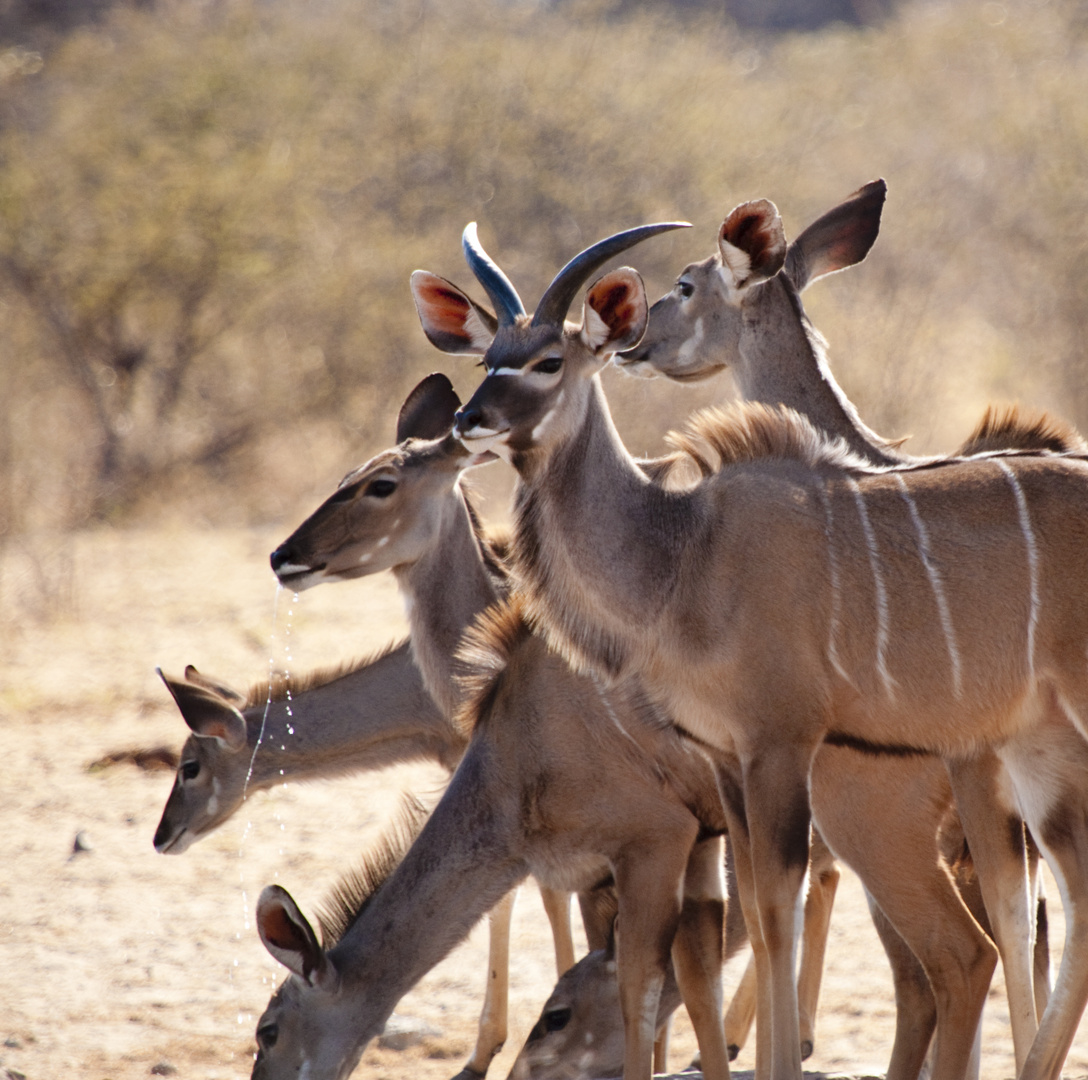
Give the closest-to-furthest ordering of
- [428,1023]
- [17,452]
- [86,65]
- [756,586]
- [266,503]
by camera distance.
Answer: [756,586], [428,1023], [17,452], [266,503], [86,65]

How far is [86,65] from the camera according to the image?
13.2 meters

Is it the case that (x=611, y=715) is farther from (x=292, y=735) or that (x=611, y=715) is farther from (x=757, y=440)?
(x=292, y=735)

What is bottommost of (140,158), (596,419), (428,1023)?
(428,1023)

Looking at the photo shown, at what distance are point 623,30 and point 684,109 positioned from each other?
1974 mm

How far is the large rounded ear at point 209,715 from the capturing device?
4062 millimetres

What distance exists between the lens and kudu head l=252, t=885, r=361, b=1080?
314 cm

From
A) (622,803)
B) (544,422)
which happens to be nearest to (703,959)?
(622,803)

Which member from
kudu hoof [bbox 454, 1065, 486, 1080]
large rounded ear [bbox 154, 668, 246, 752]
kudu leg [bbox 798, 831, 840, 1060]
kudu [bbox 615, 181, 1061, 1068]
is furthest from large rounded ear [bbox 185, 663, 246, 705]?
kudu leg [bbox 798, 831, 840, 1060]

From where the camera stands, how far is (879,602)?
3.12 metres

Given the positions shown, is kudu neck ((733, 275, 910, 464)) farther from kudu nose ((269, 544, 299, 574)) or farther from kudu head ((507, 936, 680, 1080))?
kudu head ((507, 936, 680, 1080))

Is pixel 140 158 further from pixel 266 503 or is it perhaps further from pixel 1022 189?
pixel 1022 189

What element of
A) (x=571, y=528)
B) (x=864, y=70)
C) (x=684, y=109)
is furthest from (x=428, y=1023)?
(x=864, y=70)

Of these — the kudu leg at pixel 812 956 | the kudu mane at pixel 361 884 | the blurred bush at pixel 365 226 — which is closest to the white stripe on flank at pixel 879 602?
the kudu leg at pixel 812 956

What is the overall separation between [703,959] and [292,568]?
4.58 feet
